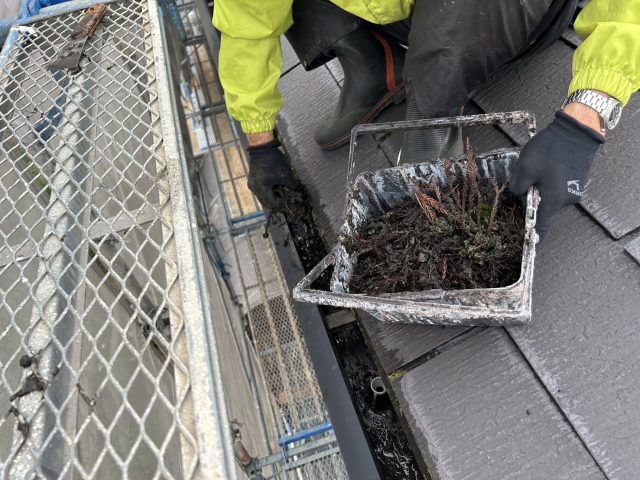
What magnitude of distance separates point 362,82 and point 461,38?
0.70 metres

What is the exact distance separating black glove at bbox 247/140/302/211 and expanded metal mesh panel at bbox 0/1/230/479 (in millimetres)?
572

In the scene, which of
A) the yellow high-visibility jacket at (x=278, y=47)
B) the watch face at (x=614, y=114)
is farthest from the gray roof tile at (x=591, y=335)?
the yellow high-visibility jacket at (x=278, y=47)

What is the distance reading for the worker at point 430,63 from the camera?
140cm

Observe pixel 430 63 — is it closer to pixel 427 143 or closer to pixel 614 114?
pixel 427 143

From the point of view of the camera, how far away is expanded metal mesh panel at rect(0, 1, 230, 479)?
1.06 meters

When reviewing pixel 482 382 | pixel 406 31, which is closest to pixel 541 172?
pixel 482 382

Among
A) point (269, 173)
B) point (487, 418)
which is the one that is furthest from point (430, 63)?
point (487, 418)

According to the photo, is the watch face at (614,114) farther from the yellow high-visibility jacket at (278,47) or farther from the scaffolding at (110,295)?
the scaffolding at (110,295)

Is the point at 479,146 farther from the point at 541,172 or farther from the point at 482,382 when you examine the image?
the point at 482,382

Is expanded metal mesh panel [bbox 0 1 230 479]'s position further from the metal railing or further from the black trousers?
the black trousers

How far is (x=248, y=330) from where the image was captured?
162 inches

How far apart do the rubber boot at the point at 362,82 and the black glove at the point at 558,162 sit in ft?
3.40

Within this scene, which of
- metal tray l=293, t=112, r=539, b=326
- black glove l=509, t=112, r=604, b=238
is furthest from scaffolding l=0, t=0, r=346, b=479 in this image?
black glove l=509, t=112, r=604, b=238

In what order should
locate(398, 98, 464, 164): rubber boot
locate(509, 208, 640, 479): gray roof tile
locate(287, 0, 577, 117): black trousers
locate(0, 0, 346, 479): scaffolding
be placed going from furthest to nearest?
locate(398, 98, 464, 164): rubber boot
locate(287, 0, 577, 117): black trousers
locate(509, 208, 640, 479): gray roof tile
locate(0, 0, 346, 479): scaffolding
